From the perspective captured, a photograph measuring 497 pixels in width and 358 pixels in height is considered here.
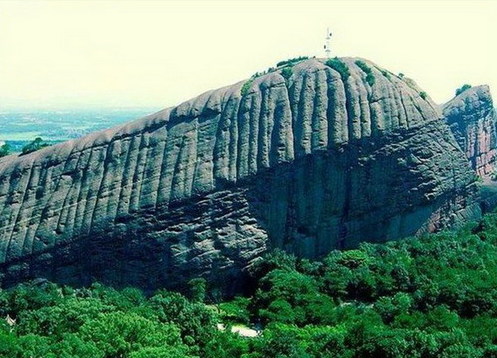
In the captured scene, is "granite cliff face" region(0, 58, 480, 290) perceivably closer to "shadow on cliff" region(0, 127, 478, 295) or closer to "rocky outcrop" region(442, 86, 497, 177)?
"shadow on cliff" region(0, 127, 478, 295)

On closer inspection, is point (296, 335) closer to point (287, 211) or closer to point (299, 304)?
point (299, 304)

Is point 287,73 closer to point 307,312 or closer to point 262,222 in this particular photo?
point 262,222

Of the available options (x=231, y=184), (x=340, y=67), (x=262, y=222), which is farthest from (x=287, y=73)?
(x=262, y=222)

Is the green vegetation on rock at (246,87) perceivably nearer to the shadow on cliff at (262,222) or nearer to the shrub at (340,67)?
the shrub at (340,67)

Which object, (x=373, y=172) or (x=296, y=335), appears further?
(x=373, y=172)

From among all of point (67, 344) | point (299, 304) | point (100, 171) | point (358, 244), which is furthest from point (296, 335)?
point (100, 171)

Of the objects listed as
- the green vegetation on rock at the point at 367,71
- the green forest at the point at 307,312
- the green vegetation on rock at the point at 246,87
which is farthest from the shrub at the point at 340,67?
the green forest at the point at 307,312
